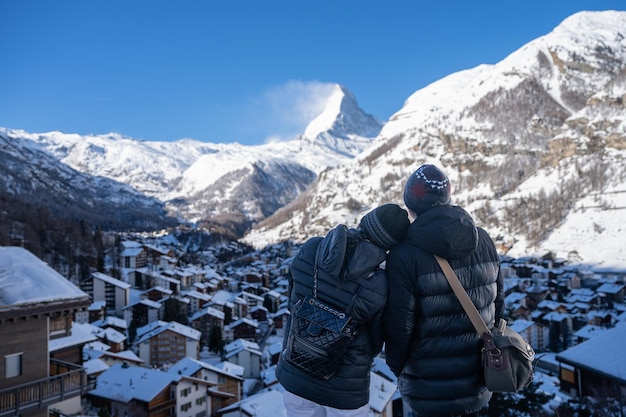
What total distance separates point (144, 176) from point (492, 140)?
14745 cm

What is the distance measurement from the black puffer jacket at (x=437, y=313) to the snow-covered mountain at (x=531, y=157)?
42932 mm

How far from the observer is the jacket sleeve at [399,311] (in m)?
1.35

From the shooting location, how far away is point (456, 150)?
8250 cm

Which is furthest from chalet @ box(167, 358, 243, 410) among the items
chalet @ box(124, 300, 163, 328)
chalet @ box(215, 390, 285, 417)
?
chalet @ box(124, 300, 163, 328)

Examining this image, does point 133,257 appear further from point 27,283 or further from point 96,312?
point 27,283

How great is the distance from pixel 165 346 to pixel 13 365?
13.8 meters

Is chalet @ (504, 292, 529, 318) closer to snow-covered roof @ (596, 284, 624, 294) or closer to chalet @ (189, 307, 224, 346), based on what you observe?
snow-covered roof @ (596, 284, 624, 294)

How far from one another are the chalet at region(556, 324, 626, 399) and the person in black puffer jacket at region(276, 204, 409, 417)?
7.27m

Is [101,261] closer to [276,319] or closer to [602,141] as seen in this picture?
[276,319]

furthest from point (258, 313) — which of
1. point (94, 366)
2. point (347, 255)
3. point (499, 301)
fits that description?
point (347, 255)

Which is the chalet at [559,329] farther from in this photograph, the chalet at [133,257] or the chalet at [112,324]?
the chalet at [133,257]

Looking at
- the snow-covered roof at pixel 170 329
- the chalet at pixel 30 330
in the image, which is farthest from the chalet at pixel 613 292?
the chalet at pixel 30 330

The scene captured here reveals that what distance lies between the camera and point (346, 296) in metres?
1.36

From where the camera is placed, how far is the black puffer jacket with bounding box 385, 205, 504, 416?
4.41ft
